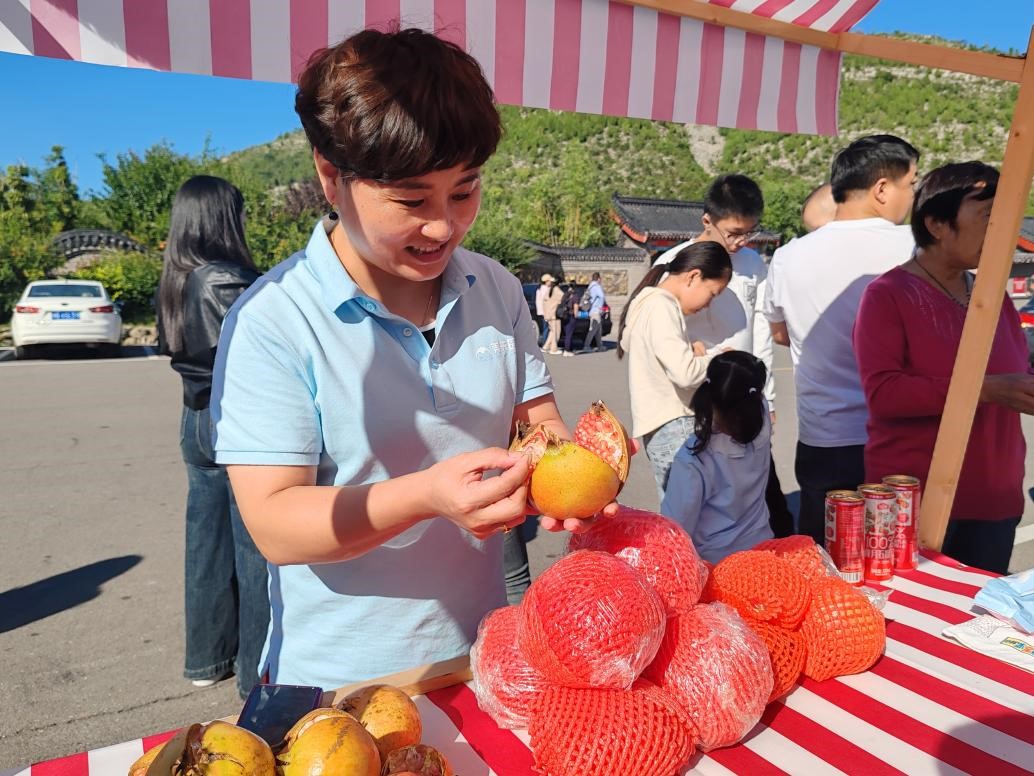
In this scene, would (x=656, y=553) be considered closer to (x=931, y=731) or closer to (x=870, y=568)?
(x=931, y=731)

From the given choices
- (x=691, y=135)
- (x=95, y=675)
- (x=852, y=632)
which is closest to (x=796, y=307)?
(x=852, y=632)

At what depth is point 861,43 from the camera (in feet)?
8.45

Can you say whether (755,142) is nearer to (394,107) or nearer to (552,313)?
(552,313)

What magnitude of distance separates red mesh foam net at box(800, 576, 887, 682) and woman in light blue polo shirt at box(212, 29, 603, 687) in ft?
1.85

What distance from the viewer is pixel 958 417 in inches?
88.4

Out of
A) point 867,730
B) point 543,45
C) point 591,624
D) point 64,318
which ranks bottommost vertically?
point 64,318

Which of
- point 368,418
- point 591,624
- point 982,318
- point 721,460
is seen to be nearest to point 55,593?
point 721,460

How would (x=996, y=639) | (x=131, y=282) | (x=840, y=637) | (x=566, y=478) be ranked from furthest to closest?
(x=131, y=282) → (x=996, y=639) → (x=840, y=637) → (x=566, y=478)

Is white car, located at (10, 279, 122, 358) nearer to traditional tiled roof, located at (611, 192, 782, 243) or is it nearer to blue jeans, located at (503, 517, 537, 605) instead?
blue jeans, located at (503, 517, 537, 605)

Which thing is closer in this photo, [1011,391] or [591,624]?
[591,624]

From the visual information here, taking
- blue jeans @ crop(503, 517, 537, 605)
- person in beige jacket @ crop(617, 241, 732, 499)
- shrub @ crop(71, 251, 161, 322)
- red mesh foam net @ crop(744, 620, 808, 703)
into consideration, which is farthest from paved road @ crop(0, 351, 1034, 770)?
shrub @ crop(71, 251, 161, 322)

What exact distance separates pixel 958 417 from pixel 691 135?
89770mm

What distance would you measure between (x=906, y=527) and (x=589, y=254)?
30.4 meters

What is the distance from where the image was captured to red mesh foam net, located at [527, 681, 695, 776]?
3.64 feet
